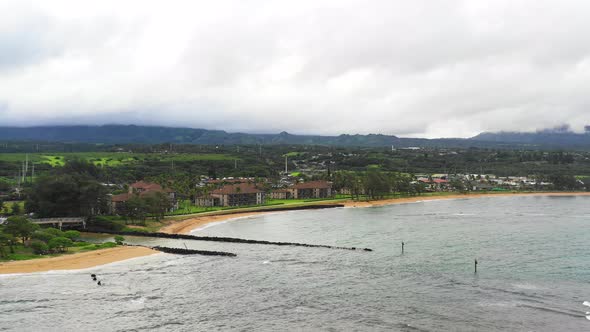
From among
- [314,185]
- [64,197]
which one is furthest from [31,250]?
[314,185]

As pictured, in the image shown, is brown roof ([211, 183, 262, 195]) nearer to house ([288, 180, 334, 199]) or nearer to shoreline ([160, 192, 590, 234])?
shoreline ([160, 192, 590, 234])

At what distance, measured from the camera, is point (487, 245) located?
234 ft

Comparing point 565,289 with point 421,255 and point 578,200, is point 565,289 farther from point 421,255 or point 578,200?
point 578,200

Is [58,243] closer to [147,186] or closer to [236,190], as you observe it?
[147,186]

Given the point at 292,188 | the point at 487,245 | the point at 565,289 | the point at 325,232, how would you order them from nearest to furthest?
the point at 565,289 < the point at 487,245 < the point at 325,232 < the point at 292,188

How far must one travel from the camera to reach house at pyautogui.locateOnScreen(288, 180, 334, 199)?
5640 inches

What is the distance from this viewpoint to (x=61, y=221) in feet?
278

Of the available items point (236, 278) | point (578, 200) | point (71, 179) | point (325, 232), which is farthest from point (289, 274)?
point (578, 200)

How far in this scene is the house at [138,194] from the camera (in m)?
97.4

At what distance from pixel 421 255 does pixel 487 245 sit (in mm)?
13105

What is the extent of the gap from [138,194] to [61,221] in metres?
18.0

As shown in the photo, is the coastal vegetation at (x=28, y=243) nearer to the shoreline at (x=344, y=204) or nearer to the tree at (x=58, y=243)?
the tree at (x=58, y=243)

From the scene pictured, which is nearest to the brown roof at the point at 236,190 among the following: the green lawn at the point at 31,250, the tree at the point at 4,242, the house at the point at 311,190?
the house at the point at 311,190

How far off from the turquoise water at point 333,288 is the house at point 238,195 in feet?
138
